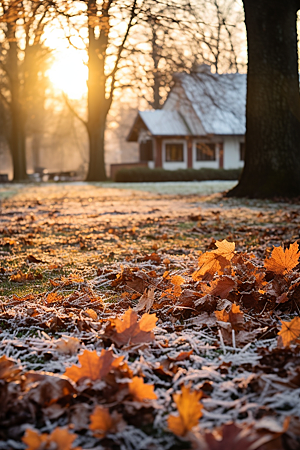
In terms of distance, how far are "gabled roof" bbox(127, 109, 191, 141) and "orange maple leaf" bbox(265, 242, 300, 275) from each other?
103 ft

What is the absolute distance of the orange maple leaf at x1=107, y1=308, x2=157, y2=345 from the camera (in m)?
1.86

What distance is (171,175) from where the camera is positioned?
2756 centimetres

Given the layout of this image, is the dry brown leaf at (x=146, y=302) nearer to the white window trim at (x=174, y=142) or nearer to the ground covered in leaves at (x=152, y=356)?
the ground covered in leaves at (x=152, y=356)

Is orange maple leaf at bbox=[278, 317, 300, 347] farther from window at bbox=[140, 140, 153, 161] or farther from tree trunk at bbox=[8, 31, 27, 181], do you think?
window at bbox=[140, 140, 153, 161]

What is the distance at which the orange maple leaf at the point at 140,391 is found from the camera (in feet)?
4.60

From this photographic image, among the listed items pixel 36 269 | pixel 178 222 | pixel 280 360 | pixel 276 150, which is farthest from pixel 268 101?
pixel 280 360

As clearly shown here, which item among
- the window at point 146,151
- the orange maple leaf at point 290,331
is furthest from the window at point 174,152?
the orange maple leaf at point 290,331

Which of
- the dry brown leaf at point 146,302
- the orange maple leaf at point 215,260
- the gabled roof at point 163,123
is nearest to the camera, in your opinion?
the dry brown leaf at point 146,302

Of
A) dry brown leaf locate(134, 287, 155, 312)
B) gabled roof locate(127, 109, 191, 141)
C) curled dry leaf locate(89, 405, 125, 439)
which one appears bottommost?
curled dry leaf locate(89, 405, 125, 439)

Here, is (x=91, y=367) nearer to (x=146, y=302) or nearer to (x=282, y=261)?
(x=146, y=302)

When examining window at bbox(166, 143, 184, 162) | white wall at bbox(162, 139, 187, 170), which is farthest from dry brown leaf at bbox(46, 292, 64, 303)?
window at bbox(166, 143, 184, 162)

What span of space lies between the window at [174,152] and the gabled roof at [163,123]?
153 centimetres

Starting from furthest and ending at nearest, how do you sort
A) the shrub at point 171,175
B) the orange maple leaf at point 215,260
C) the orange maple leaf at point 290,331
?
1. the shrub at point 171,175
2. the orange maple leaf at point 215,260
3. the orange maple leaf at point 290,331

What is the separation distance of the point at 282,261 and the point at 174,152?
33.6 m
